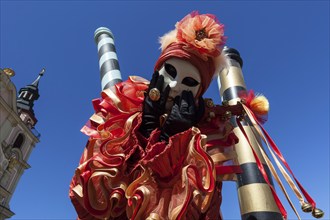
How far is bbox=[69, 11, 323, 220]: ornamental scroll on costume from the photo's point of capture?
0.91 metres

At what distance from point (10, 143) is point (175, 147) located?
16.5 metres

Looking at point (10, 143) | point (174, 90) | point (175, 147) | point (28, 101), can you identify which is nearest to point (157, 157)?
point (175, 147)

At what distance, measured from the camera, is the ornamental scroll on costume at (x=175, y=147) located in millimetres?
908

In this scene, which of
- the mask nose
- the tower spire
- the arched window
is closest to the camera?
the mask nose

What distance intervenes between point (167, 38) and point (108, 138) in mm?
631

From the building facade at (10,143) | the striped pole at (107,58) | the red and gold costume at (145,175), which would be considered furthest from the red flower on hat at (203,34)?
the building facade at (10,143)

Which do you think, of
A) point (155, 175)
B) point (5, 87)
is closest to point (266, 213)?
point (155, 175)

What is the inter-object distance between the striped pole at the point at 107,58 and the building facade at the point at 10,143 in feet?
44.6

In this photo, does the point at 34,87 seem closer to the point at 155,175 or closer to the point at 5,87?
the point at 5,87

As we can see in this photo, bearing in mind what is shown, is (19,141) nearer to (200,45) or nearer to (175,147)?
(200,45)

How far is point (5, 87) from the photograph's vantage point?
1423 cm

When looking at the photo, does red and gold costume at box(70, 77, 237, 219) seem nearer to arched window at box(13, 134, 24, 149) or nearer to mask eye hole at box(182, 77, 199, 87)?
mask eye hole at box(182, 77, 199, 87)

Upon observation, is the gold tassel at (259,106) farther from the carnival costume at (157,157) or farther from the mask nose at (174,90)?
the mask nose at (174,90)

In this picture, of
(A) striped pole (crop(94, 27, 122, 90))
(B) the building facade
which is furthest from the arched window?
(A) striped pole (crop(94, 27, 122, 90))
